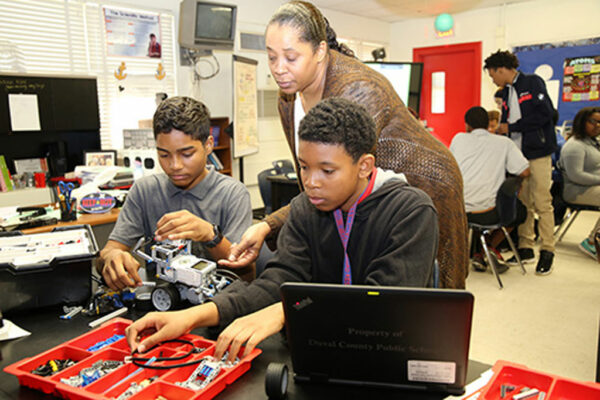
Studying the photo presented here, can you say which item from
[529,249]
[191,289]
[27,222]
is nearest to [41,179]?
[27,222]

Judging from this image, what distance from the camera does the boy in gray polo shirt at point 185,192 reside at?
5.51ft

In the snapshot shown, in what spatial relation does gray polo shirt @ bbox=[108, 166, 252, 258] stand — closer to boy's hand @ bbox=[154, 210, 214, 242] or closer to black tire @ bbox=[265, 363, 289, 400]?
boy's hand @ bbox=[154, 210, 214, 242]

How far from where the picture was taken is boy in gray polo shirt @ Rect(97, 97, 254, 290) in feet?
5.51

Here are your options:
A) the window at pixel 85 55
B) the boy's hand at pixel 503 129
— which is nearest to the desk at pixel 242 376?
the window at pixel 85 55

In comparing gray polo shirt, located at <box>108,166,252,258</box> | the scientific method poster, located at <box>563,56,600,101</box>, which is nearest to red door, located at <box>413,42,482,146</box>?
the scientific method poster, located at <box>563,56,600,101</box>

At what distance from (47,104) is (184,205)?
8.69 feet

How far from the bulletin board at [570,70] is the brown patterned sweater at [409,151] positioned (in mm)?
5782

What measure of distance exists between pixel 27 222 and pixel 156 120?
1311mm

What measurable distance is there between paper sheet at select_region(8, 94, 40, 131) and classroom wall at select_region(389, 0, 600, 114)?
601cm

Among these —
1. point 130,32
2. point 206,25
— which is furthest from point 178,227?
point 130,32

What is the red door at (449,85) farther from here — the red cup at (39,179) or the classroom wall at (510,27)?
the red cup at (39,179)

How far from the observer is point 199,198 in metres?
1.82

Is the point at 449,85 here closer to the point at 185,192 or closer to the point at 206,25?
the point at 206,25

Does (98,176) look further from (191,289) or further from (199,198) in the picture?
(191,289)
